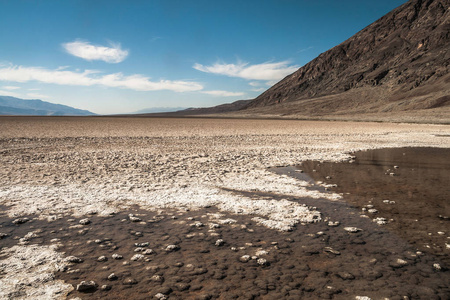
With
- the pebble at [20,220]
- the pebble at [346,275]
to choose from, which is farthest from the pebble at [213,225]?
the pebble at [20,220]

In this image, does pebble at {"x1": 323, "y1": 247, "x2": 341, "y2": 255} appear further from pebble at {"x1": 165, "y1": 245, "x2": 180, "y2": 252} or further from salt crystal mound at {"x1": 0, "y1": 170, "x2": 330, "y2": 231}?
pebble at {"x1": 165, "y1": 245, "x2": 180, "y2": 252}

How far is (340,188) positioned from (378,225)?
8.01ft

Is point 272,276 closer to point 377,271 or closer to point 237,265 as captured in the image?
point 237,265

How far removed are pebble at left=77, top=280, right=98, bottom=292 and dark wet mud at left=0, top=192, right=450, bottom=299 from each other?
0.19 feet

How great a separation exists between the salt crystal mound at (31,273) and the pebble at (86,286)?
0.11 m

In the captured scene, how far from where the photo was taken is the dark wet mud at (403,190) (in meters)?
4.52

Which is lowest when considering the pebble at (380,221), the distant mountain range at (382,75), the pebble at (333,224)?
the pebble at (333,224)

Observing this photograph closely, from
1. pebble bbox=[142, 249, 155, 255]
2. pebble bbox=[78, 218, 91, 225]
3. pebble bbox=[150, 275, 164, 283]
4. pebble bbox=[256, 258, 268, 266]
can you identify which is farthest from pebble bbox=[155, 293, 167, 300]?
pebble bbox=[78, 218, 91, 225]

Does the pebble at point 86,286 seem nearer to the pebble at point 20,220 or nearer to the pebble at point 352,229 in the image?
the pebble at point 20,220

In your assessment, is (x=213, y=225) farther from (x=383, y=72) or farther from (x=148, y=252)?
(x=383, y=72)

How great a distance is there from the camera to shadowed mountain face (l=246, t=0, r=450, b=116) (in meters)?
87.2

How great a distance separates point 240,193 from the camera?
681 centimetres

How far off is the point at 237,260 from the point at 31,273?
2.28 m

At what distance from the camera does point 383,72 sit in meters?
110
